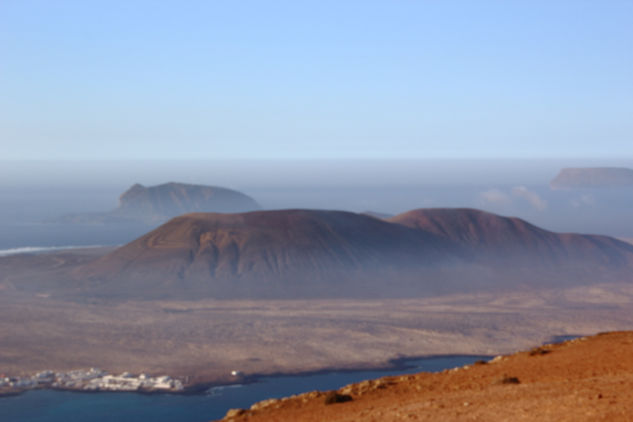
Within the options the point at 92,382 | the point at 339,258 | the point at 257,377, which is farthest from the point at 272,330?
the point at 339,258

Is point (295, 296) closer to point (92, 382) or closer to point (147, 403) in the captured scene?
point (92, 382)

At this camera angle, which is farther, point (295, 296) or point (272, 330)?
point (295, 296)

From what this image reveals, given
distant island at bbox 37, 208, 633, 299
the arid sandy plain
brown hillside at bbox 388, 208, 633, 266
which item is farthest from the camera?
brown hillside at bbox 388, 208, 633, 266

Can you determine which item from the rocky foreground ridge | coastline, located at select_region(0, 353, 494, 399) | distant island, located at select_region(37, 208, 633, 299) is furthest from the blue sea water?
distant island, located at select_region(37, 208, 633, 299)

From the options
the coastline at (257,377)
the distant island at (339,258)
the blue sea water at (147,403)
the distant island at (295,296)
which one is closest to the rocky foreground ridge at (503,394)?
the blue sea water at (147,403)

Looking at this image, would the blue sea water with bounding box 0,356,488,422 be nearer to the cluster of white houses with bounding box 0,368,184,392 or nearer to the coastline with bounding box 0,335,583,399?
the coastline with bounding box 0,335,583,399
